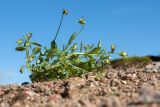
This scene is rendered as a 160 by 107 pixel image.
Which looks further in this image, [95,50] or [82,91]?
[95,50]

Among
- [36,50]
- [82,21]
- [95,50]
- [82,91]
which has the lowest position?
[82,91]

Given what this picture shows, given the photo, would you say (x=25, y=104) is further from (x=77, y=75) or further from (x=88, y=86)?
(x=77, y=75)

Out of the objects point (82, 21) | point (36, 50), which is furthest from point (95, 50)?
point (36, 50)

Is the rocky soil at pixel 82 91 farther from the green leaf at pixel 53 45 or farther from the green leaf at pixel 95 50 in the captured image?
the green leaf at pixel 53 45

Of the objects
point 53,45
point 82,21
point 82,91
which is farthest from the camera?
point 82,21

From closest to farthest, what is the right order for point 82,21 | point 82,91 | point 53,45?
point 82,91, point 53,45, point 82,21

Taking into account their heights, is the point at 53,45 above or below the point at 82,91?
above

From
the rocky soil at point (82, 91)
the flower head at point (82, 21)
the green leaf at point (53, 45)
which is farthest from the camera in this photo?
the flower head at point (82, 21)

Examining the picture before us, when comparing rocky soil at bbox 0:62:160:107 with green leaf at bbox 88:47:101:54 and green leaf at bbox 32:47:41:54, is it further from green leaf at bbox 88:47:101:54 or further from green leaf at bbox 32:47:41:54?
green leaf at bbox 32:47:41:54

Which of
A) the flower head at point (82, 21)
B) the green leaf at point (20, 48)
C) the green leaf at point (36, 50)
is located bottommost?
the green leaf at point (36, 50)

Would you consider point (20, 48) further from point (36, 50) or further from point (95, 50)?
point (95, 50)

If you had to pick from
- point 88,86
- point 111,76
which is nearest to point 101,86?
point 88,86
